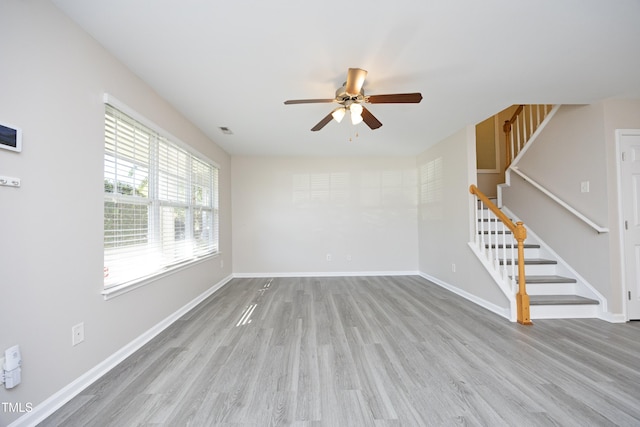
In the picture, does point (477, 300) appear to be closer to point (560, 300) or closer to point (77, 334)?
point (560, 300)

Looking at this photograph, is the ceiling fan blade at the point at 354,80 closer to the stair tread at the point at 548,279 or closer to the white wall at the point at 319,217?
the stair tread at the point at 548,279

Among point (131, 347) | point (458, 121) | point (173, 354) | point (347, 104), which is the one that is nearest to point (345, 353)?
point (173, 354)

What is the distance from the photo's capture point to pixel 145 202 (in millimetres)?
2553

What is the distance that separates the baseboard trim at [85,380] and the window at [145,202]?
0.54 metres

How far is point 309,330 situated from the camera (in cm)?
270

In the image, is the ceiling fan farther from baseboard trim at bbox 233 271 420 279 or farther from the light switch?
baseboard trim at bbox 233 271 420 279

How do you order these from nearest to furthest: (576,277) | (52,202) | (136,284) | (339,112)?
(52,202) < (136,284) < (339,112) < (576,277)

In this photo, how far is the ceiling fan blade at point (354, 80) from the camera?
201cm

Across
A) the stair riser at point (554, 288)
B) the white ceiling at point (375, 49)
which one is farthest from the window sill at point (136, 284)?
the stair riser at point (554, 288)

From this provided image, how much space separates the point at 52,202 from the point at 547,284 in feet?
15.7

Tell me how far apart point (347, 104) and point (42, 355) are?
9.08ft

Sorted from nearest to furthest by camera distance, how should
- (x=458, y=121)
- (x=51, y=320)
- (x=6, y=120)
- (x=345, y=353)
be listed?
(x=6, y=120)
(x=51, y=320)
(x=345, y=353)
(x=458, y=121)

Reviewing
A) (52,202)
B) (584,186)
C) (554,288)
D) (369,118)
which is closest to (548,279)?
(554,288)

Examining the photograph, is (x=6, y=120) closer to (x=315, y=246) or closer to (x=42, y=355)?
(x=42, y=355)
